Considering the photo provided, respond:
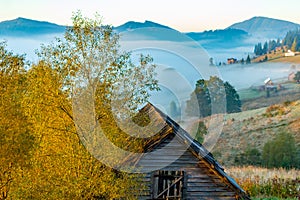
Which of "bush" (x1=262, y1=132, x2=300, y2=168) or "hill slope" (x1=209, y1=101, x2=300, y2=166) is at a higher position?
"bush" (x1=262, y1=132, x2=300, y2=168)

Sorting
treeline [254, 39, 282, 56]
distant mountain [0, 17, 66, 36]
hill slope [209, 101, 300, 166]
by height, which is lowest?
hill slope [209, 101, 300, 166]

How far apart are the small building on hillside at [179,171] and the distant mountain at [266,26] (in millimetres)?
143265

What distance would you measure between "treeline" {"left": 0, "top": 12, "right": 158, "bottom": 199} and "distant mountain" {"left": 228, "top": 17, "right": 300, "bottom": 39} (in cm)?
14783

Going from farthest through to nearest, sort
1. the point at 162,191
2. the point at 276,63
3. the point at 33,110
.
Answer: the point at 276,63
the point at 162,191
the point at 33,110

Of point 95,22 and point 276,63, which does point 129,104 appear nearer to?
point 95,22

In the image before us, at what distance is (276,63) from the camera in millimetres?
119250

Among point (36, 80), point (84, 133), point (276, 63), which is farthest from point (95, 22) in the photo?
point (276, 63)

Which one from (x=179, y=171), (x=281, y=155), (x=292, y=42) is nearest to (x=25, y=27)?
(x=292, y=42)

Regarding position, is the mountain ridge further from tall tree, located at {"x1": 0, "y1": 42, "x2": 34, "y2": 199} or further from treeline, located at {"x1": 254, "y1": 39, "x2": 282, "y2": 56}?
tall tree, located at {"x1": 0, "y1": 42, "x2": 34, "y2": 199}

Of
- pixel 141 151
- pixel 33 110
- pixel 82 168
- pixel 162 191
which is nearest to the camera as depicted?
pixel 82 168

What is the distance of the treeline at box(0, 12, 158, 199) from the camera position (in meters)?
14.0

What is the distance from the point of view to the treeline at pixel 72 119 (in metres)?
14.0

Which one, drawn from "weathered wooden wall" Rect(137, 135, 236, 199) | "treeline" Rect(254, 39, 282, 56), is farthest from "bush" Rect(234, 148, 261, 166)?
"treeline" Rect(254, 39, 282, 56)

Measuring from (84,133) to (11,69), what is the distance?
15.5ft
